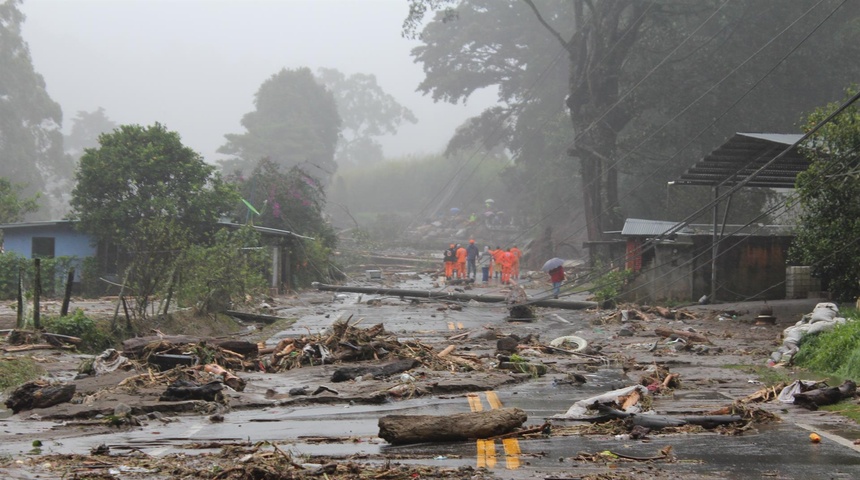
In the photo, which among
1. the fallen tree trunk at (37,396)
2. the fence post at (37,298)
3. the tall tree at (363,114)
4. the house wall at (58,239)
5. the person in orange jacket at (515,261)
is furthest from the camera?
the tall tree at (363,114)

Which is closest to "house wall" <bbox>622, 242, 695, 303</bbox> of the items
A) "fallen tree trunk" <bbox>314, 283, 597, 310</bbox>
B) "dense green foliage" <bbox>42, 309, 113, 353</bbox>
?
"fallen tree trunk" <bbox>314, 283, 597, 310</bbox>

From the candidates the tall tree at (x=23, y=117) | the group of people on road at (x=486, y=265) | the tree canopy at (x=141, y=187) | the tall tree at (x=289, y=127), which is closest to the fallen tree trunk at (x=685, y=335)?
the group of people on road at (x=486, y=265)

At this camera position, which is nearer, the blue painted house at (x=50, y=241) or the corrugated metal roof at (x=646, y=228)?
the corrugated metal roof at (x=646, y=228)

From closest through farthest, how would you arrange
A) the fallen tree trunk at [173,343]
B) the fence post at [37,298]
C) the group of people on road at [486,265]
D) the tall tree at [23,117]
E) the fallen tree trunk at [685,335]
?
the fallen tree trunk at [173,343] < the fence post at [37,298] < the fallen tree trunk at [685,335] < the group of people on road at [486,265] < the tall tree at [23,117]

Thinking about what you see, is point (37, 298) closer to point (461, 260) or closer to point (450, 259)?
point (450, 259)

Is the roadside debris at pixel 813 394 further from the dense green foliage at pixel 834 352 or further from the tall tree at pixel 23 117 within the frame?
the tall tree at pixel 23 117

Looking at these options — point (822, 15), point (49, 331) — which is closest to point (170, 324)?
point (49, 331)

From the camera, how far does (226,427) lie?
9.80 m

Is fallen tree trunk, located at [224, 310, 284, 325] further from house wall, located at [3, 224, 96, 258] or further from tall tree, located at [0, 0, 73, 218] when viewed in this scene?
tall tree, located at [0, 0, 73, 218]

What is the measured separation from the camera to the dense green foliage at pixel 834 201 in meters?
18.5

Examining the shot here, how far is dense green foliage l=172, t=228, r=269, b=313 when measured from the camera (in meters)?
21.0

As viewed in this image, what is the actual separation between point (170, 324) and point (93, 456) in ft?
40.1

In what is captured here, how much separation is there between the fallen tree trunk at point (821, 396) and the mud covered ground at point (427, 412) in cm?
16


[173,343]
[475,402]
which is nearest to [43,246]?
[173,343]
